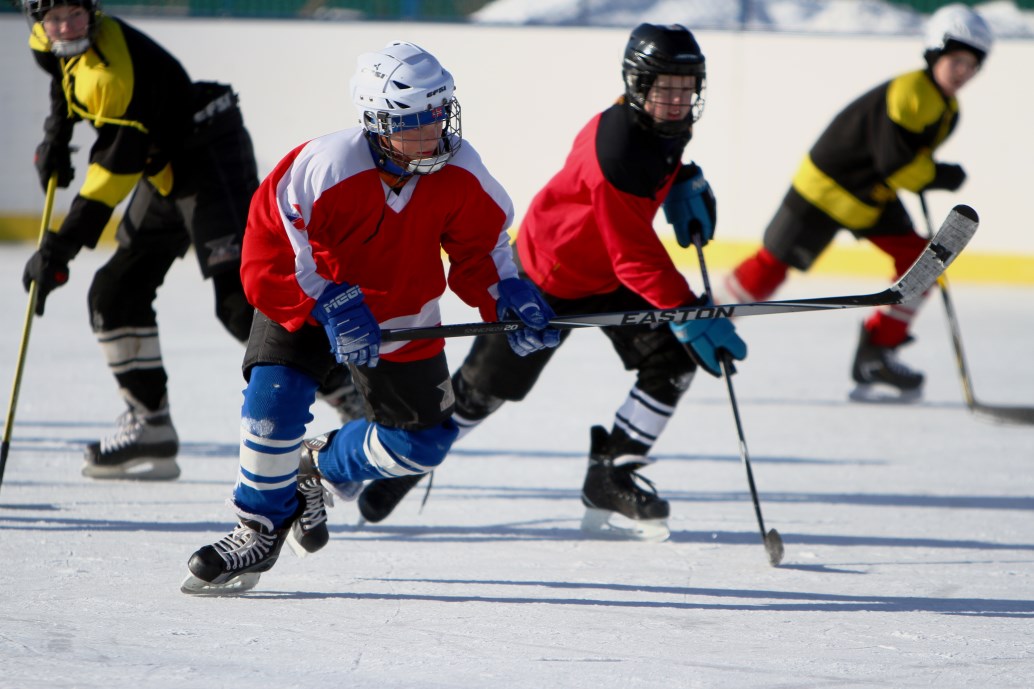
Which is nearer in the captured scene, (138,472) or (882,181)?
(138,472)

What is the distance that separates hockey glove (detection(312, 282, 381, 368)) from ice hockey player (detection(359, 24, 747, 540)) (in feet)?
2.31

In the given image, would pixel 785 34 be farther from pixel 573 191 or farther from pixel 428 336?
pixel 428 336

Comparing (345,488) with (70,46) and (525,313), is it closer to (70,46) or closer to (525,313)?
(525,313)

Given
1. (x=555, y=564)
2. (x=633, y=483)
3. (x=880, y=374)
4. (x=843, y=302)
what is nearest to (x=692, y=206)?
(x=843, y=302)

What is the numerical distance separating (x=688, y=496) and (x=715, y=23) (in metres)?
5.26

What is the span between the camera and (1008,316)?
23.4ft

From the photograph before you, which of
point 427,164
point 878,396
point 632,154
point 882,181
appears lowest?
point 878,396

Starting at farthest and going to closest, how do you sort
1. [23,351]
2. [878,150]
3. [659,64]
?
1. [878,150]
2. [23,351]
3. [659,64]

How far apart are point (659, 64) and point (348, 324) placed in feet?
3.50

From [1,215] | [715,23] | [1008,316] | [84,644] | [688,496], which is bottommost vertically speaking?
[1,215]

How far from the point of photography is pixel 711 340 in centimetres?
323

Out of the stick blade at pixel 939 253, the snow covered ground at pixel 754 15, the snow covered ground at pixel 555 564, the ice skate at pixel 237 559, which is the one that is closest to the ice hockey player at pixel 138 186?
the snow covered ground at pixel 555 564

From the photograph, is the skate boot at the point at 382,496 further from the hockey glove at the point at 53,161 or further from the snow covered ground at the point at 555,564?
the hockey glove at the point at 53,161

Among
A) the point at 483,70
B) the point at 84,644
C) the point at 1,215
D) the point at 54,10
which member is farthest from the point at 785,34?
the point at 84,644
